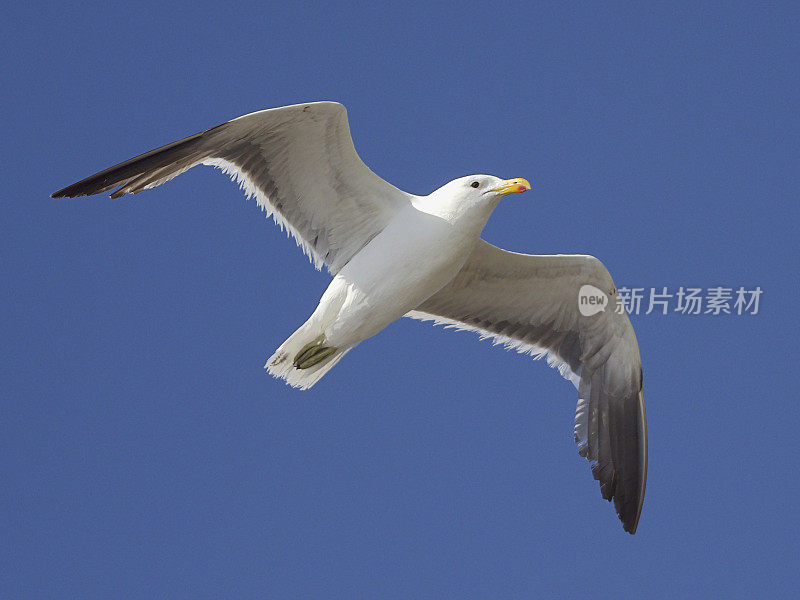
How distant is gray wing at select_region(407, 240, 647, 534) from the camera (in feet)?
29.1

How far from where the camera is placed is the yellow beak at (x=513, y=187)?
7.59m

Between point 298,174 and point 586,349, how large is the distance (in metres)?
2.69

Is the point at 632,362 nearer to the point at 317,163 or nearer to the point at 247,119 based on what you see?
the point at 317,163

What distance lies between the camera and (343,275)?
7930mm

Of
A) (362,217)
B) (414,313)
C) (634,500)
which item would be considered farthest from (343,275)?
(634,500)

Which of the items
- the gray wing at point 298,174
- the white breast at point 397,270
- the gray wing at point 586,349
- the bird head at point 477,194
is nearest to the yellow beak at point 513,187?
the bird head at point 477,194

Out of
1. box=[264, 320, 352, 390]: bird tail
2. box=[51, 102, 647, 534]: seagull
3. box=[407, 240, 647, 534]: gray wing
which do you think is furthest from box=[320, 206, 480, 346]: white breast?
box=[407, 240, 647, 534]: gray wing

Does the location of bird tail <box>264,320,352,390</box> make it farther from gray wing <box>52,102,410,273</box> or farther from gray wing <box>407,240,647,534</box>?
gray wing <box>407,240,647,534</box>

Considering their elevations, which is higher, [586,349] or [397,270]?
[586,349]

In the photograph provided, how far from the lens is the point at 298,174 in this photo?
7.95m

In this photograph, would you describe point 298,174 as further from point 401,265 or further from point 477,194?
point 477,194

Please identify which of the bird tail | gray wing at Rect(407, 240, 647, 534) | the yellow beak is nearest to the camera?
the yellow beak

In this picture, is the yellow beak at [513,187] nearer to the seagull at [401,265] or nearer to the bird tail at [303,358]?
the seagull at [401,265]

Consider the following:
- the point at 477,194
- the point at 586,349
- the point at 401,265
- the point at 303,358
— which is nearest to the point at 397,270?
the point at 401,265
